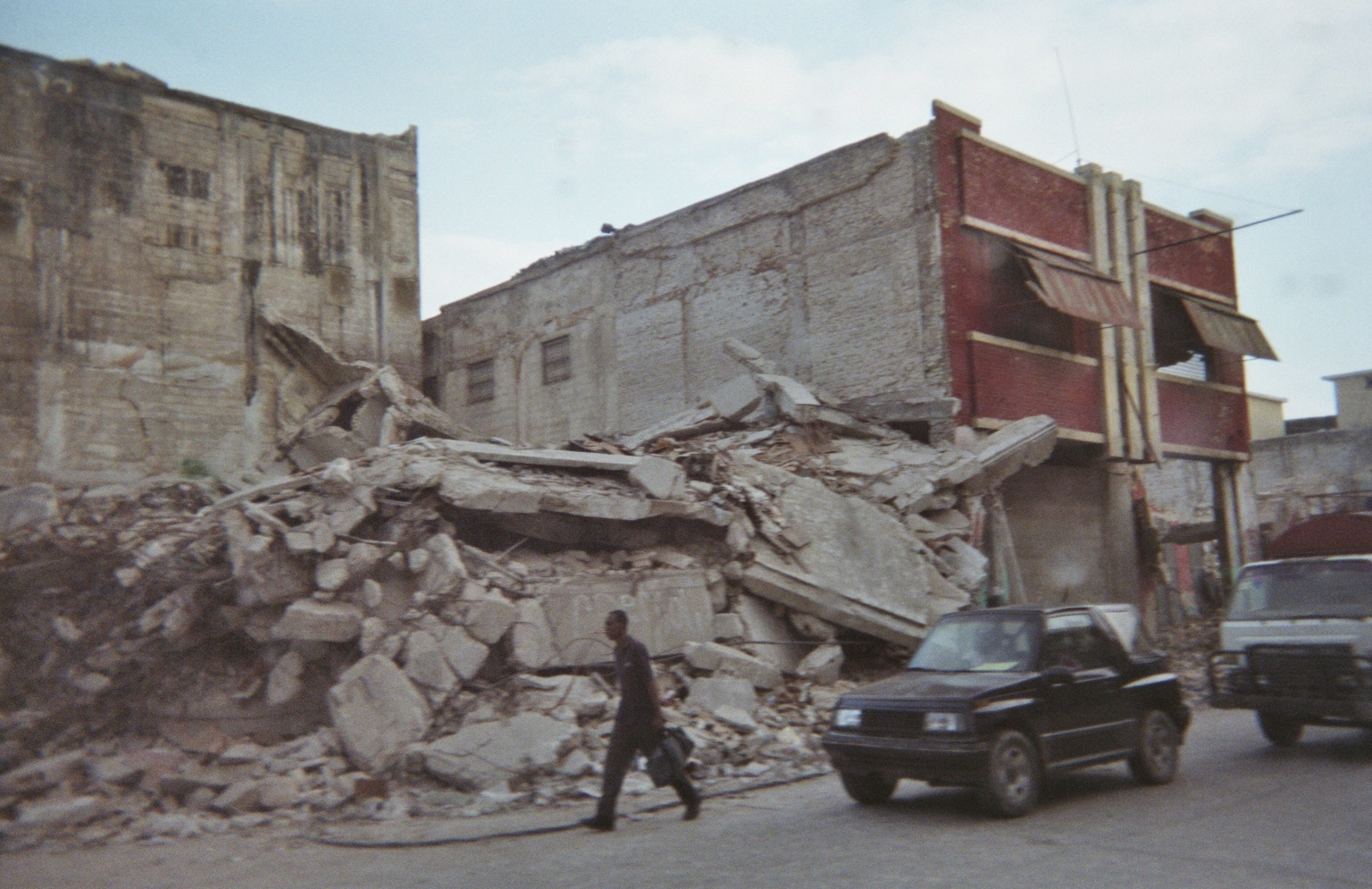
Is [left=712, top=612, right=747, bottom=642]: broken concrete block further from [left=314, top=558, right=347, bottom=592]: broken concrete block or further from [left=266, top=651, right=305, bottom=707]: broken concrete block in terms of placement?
[left=266, top=651, right=305, bottom=707]: broken concrete block

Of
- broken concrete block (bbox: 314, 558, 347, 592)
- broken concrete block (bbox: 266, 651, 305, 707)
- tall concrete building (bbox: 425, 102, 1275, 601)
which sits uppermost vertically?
tall concrete building (bbox: 425, 102, 1275, 601)

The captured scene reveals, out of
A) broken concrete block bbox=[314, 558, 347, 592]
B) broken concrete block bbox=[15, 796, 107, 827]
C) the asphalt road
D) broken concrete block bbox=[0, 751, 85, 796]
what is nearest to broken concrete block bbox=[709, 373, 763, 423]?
broken concrete block bbox=[314, 558, 347, 592]

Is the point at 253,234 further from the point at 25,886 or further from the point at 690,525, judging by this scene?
the point at 25,886

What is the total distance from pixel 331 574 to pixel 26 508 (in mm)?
4691

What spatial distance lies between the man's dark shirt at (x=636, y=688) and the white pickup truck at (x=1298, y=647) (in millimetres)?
5772

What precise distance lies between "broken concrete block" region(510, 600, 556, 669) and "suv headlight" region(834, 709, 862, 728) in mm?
3309

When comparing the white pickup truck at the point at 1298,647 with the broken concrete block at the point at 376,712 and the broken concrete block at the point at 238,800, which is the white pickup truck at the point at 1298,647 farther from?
the broken concrete block at the point at 238,800

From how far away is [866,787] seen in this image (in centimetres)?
757

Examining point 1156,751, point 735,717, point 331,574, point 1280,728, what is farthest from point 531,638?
point 1280,728

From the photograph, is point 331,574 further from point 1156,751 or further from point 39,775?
point 1156,751

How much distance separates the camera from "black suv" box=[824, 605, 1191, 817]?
273 inches

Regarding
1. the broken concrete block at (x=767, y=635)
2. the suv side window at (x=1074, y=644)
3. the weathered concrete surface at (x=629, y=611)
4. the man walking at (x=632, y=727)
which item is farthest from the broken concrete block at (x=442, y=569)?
the suv side window at (x=1074, y=644)

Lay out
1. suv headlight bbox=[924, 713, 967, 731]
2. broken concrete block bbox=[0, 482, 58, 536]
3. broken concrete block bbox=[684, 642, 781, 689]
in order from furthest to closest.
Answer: broken concrete block bbox=[0, 482, 58, 536] → broken concrete block bbox=[684, 642, 781, 689] → suv headlight bbox=[924, 713, 967, 731]

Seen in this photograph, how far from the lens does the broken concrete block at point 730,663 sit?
10.8 meters
